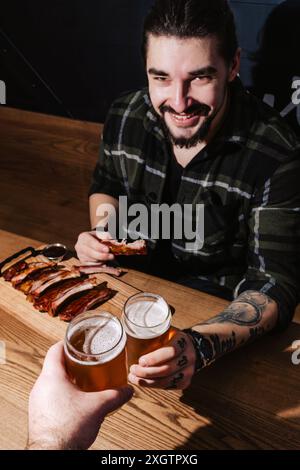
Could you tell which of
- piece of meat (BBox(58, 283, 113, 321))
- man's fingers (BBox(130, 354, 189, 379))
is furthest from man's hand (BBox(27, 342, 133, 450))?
piece of meat (BBox(58, 283, 113, 321))

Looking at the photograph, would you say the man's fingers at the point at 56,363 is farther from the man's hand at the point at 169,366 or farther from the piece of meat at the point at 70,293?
the piece of meat at the point at 70,293

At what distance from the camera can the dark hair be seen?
1.69m

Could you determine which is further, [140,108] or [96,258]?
[140,108]

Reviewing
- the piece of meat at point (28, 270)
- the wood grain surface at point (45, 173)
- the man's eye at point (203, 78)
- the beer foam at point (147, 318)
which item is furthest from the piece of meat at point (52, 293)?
the wood grain surface at point (45, 173)

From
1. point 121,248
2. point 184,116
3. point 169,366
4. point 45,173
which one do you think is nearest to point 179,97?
point 184,116

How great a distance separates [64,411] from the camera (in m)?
1.01

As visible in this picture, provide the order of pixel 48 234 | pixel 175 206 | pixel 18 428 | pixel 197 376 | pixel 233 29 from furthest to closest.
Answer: pixel 48 234, pixel 175 206, pixel 233 29, pixel 197 376, pixel 18 428

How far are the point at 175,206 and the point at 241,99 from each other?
61 cm

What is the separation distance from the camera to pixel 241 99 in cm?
199

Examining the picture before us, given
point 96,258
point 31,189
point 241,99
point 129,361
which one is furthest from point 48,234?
point 129,361

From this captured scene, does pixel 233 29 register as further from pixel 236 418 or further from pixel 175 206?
pixel 236 418

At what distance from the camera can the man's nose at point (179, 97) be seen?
1.80 metres

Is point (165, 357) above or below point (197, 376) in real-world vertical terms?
above

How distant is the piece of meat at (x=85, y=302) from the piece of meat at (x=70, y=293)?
0.02 m
